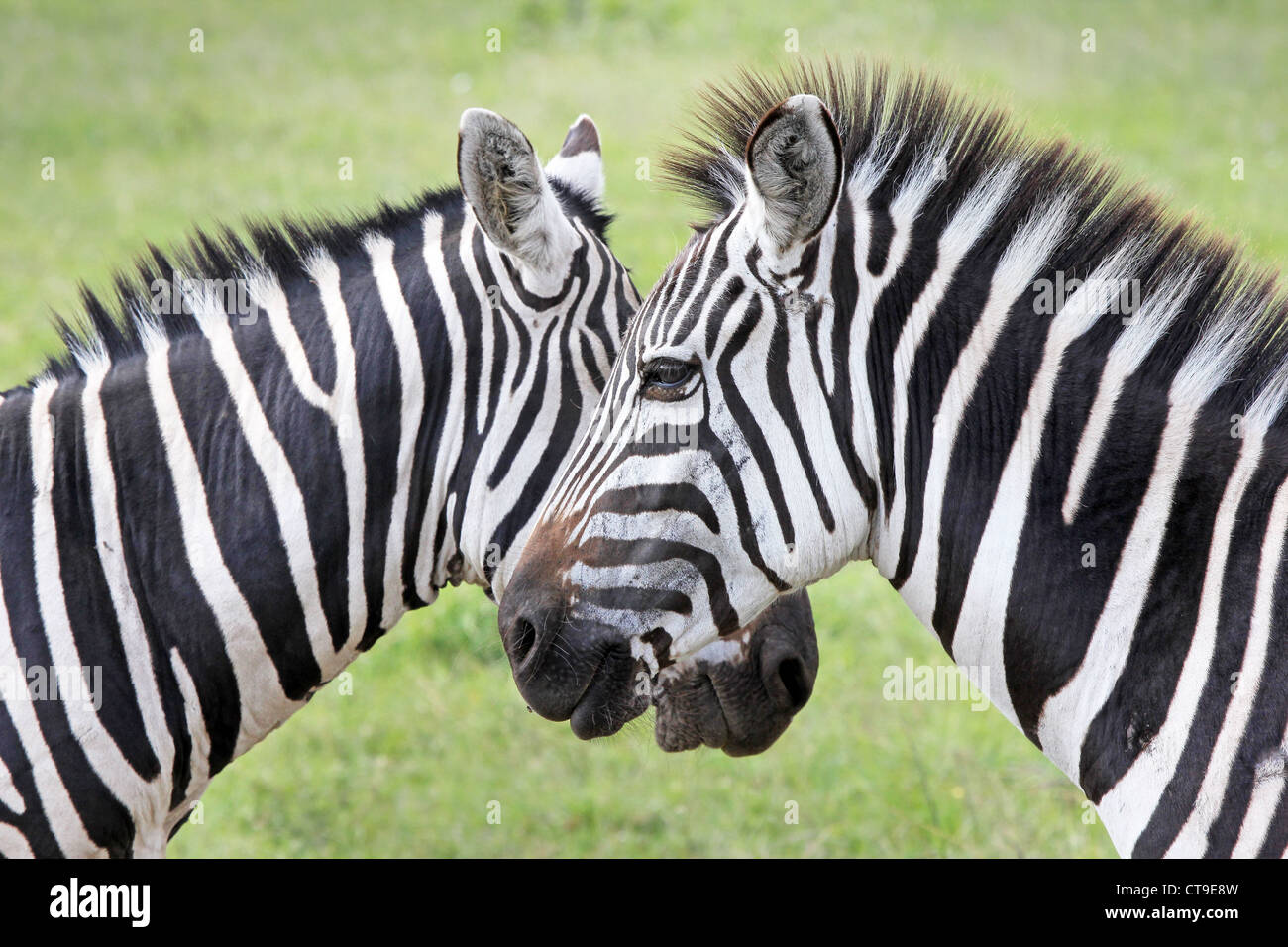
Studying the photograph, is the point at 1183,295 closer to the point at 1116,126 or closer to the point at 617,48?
the point at 1116,126

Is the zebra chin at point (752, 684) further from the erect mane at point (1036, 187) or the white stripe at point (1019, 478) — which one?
the erect mane at point (1036, 187)

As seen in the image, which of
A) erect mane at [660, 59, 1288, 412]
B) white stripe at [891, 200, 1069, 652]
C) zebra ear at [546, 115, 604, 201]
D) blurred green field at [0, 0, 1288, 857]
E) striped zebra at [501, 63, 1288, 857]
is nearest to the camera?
striped zebra at [501, 63, 1288, 857]

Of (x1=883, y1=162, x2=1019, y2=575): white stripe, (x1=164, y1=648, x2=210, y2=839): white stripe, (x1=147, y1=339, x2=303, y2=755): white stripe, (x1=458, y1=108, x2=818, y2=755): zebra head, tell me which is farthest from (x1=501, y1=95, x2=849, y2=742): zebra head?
(x1=164, y1=648, x2=210, y2=839): white stripe

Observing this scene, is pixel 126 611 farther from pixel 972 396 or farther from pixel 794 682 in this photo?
pixel 972 396

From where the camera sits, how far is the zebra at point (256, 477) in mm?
3857

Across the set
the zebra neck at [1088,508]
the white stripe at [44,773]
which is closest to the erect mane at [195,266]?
the white stripe at [44,773]

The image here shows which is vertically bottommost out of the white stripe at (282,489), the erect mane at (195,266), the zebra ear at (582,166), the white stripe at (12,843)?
the white stripe at (12,843)

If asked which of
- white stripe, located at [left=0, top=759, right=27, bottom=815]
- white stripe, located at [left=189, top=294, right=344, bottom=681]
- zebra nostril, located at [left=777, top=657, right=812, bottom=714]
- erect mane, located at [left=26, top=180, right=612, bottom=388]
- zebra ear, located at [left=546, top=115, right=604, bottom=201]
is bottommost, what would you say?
white stripe, located at [left=0, top=759, right=27, bottom=815]

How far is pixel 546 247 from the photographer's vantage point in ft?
13.3

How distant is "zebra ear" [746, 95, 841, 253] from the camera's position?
3.17 m

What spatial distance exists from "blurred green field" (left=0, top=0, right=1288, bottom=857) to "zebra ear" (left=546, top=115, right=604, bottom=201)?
2.17 ft

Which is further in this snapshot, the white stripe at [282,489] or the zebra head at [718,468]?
the white stripe at [282,489]

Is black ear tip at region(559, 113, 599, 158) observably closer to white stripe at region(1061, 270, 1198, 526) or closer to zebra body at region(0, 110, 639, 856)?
zebra body at region(0, 110, 639, 856)
